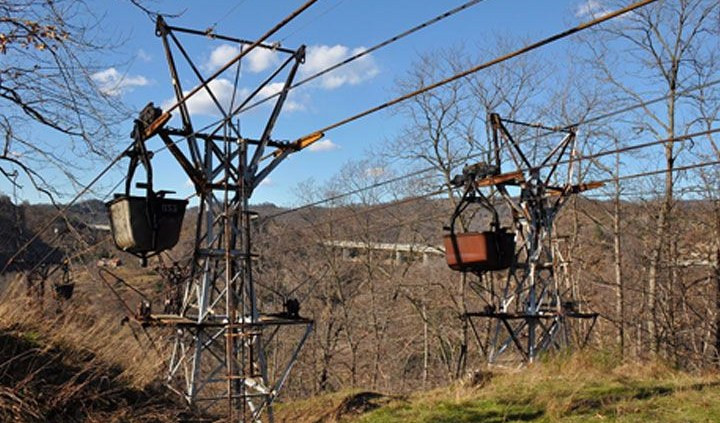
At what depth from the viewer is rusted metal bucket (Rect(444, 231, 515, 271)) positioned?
842 cm

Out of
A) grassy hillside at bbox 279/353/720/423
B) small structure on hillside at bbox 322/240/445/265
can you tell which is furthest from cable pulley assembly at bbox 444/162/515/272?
small structure on hillside at bbox 322/240/445/265

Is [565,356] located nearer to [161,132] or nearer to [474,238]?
[474,238]

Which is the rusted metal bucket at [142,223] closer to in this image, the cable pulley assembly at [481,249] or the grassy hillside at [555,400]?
the cable pulley assembly at [481,249]

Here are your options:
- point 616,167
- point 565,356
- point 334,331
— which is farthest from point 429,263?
point 565,356

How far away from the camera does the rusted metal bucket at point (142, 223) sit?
679 cm

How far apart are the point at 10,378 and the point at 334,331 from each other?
82.3 ft

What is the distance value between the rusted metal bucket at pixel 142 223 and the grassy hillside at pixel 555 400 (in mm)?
4055

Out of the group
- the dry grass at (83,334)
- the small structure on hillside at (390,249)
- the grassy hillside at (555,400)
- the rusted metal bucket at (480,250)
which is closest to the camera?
the dry grass at (83,334)

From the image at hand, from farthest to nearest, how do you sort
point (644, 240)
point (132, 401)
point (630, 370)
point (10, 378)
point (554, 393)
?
point (644, 240)
point (630, 370)
point (554, 393)
point (132, 401)
point (10, 378)

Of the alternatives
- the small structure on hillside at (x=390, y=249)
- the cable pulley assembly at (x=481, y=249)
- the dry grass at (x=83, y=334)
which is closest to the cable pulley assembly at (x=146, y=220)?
the dry grass at (x=83, y=334)

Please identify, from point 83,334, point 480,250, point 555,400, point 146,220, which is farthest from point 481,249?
point 83,334

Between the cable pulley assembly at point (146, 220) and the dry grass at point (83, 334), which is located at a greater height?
the cable pulley assembly at point (146, 220)

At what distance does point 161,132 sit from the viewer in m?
8.40

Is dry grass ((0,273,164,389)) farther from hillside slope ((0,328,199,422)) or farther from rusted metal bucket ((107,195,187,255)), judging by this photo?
rusted metal bucket ((107,195,187,255))
